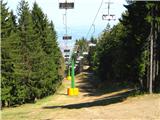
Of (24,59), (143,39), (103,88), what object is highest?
(143,39)

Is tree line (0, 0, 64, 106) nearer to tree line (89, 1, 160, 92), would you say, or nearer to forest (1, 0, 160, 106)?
forest (1, 0, 160, 106)

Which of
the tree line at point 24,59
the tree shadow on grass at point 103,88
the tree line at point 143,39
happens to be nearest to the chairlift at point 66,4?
the tree line at point 143,39

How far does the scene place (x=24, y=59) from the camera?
224ft

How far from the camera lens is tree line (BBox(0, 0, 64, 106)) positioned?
2393 inches

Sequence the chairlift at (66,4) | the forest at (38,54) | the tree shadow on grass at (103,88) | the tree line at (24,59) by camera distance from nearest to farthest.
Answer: the chairlift at (66,4) → the forest at (38,54) → the tree line at (24,59) → the tree shadow on grass at (103,88)

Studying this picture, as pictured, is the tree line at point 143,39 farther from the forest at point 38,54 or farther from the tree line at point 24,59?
the tree line at point 24,59

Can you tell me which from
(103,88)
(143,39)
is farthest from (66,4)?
(103,88)

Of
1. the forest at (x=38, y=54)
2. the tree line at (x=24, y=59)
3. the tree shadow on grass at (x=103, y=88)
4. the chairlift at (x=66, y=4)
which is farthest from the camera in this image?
the tree shadow on grass at (x=103, y=88)

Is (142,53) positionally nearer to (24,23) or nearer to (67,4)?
(67,4)

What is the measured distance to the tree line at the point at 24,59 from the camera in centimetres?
6078

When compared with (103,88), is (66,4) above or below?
above

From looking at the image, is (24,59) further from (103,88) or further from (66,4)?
(66,4)

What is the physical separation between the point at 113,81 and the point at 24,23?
29.1 m

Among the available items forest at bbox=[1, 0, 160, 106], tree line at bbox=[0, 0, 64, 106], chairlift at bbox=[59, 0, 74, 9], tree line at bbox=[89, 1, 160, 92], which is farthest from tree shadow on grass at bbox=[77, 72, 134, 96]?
chairlift at bbox=[59, 0, 74, 9]
